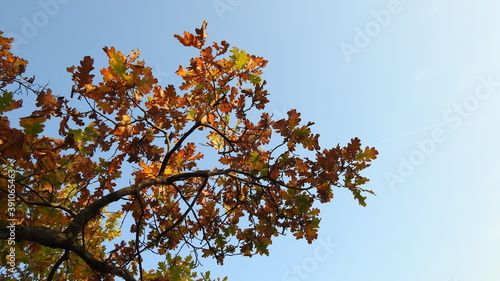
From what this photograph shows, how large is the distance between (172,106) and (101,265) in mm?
2026

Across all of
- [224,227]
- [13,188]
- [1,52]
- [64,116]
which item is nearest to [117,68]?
[64,116]

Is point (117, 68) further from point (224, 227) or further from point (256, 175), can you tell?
point (224, 227)

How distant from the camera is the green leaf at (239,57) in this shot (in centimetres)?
407

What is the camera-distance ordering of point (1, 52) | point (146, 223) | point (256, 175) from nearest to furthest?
point (256, 175), point (146, 223), point (1, 52)

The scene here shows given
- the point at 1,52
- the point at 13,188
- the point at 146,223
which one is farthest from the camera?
the point at 1,52

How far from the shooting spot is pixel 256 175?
14.0ft

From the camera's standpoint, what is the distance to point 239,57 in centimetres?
408

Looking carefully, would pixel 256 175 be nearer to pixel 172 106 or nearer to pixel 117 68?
pixel 172 106

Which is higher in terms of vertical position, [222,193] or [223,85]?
[223,85]

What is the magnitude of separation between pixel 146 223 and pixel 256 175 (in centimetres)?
196

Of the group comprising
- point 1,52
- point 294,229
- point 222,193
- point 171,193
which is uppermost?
point 1,52

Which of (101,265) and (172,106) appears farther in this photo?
(172,106)

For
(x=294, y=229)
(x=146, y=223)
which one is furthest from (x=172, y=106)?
(x=294, y=229)

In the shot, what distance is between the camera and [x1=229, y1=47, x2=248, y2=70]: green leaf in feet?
→ 13.4
